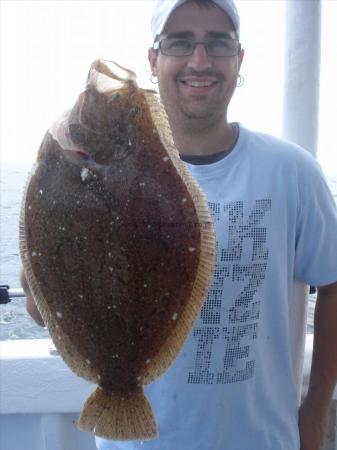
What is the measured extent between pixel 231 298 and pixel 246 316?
0.32 ft

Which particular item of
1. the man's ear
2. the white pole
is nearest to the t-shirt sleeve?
the man's ear

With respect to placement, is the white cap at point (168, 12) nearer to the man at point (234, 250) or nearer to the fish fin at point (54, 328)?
the man at point (234, 250)

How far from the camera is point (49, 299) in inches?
60.3

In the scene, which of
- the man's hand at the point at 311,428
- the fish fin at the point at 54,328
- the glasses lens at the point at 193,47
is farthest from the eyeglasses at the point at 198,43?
the man's hand at the point at 311,428

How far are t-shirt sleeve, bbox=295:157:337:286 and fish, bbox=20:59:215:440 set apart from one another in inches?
33.0

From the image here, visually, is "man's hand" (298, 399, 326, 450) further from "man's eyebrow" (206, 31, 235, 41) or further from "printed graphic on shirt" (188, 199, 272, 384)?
"man's eyebrow" (206, 31, 235, 41)

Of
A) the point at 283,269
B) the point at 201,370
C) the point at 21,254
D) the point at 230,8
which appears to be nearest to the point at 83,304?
the point at 21,254

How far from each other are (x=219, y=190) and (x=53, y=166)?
0.79 metres

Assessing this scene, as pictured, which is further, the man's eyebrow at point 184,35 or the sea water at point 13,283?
the sea water at point 13,283

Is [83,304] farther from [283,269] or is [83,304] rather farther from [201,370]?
[283,269]

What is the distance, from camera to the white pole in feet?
11.5

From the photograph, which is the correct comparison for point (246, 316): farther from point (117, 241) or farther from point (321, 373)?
point (117, 241)

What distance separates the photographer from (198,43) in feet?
6.83

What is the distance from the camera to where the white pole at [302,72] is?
11.5 ft
